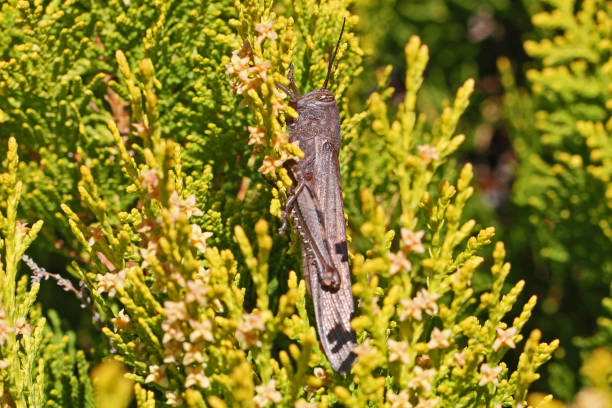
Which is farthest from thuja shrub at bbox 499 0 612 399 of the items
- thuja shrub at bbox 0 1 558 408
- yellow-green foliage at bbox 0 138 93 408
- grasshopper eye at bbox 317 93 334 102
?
yellow-green foliage at bbox 0 138 93 408

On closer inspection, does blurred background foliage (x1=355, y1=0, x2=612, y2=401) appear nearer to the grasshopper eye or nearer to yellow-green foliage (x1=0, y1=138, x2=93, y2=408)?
the grasshopper eye

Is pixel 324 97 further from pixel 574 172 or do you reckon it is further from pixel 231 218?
pixel 574 172

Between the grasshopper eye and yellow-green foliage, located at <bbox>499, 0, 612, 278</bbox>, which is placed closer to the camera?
the grasshopper eye

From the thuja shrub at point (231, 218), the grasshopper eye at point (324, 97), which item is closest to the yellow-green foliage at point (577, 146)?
the thuja shrub at point (231, 218)

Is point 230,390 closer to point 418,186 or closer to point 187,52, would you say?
point 418,186

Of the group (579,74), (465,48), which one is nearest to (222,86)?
(579,74)

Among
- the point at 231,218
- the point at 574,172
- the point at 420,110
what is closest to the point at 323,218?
the point at 231,218
